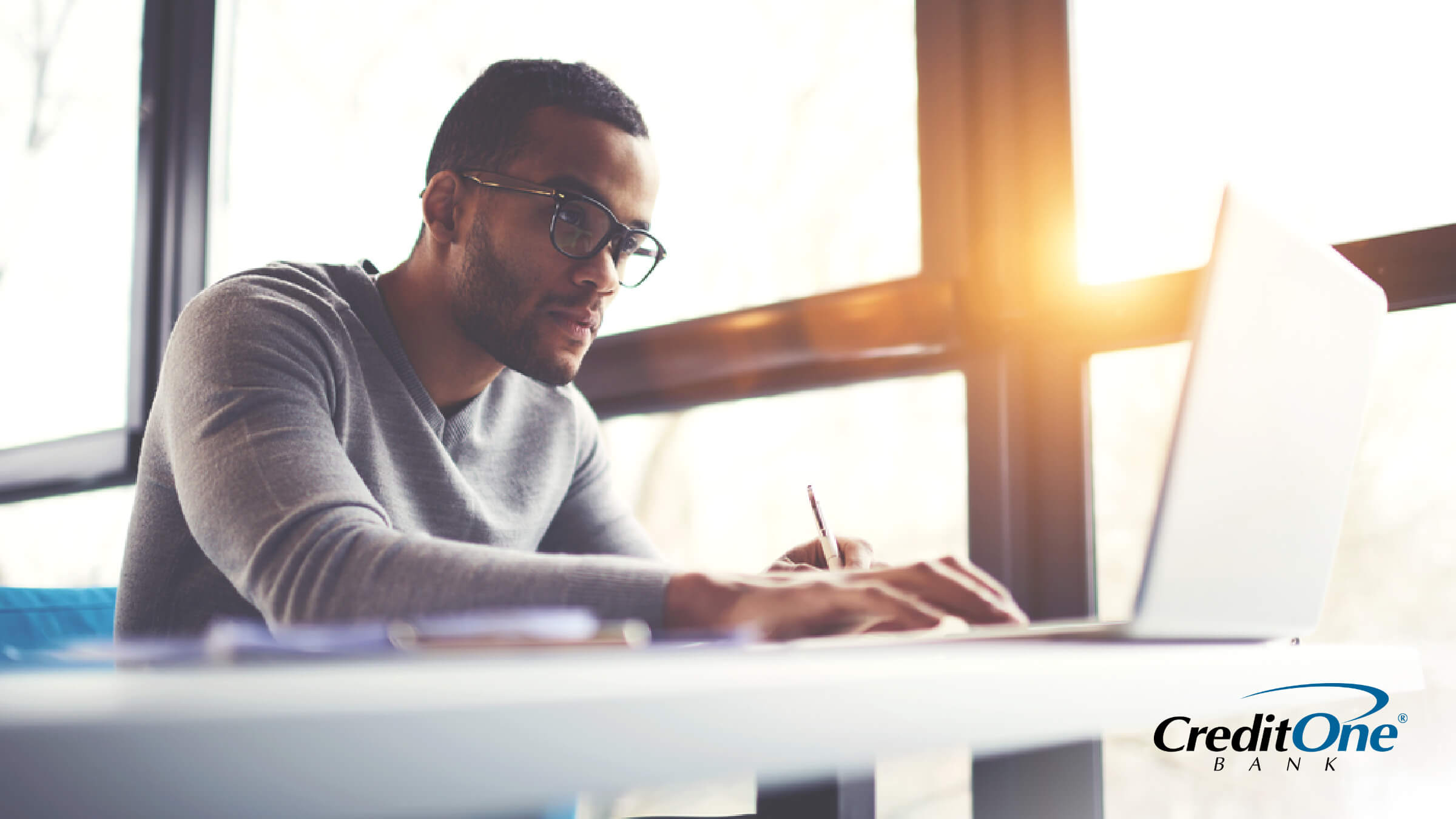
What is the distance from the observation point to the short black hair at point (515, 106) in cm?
140

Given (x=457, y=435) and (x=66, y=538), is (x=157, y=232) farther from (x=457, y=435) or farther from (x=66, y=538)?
(x=457, y=435)

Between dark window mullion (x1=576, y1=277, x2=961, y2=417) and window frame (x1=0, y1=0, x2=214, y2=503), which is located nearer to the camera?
dark window mullion (x1=576, y1=277, x2=961, y2=417)

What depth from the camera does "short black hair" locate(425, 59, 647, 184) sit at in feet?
4.58

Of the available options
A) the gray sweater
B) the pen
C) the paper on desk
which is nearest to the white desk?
the paper on desk

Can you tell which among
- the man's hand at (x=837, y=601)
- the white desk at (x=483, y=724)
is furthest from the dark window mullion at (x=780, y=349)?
the white desk at (x=483, y=724)

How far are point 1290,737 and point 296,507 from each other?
1.34m

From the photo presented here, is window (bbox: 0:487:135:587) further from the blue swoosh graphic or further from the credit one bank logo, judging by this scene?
the blue swoosh graphic

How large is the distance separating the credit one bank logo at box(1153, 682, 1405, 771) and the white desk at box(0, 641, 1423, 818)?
1.20m

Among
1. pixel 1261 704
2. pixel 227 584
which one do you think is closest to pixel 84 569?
pixel 227 584

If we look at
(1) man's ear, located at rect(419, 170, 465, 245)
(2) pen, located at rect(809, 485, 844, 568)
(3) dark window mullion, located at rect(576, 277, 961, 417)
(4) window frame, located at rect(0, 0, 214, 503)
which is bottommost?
(2) pen, located at rect(809, 485, 844, 568)

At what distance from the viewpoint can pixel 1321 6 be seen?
159cm

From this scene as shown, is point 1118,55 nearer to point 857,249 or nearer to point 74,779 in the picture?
point 857,249

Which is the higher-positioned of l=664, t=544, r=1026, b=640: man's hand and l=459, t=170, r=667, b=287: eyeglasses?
l=459, t=170, r=667, b=287: eyeglasses

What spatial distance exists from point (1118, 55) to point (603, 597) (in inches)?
56.5
